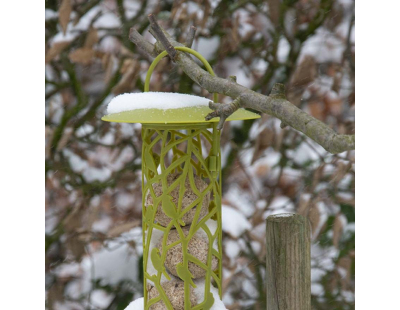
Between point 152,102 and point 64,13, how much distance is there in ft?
2.59

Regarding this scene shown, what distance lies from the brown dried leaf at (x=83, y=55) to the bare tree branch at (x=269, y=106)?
0.55 m

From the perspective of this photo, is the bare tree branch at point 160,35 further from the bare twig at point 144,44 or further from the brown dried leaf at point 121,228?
the brown dried leaf at point 121,228

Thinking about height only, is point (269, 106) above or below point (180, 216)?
above

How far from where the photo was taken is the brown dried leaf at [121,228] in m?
1.69

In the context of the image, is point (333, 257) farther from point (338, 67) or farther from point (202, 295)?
point (202, 295)

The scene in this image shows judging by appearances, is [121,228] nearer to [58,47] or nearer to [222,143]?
[222,143]

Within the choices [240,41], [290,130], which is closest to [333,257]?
[290,130]

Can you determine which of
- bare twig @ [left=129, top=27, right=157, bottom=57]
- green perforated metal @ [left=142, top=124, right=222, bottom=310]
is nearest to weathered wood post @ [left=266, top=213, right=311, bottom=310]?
green perforated metal @ [left=142, top=124, right=222, bottom=310]

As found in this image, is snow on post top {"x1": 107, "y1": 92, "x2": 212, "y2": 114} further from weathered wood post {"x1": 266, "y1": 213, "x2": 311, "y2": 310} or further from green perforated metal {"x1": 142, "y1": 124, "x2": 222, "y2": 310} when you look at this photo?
weathered wood post {"x1": 266, "y1": 213, "x2": 311, "y2": 310}

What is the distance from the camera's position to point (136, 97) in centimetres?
106

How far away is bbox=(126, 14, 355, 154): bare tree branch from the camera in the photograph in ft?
2.81

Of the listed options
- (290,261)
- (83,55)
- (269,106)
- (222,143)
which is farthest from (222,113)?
(83,55)

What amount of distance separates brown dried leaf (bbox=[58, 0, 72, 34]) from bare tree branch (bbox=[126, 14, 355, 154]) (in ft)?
2.06

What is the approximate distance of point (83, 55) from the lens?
1.64m
